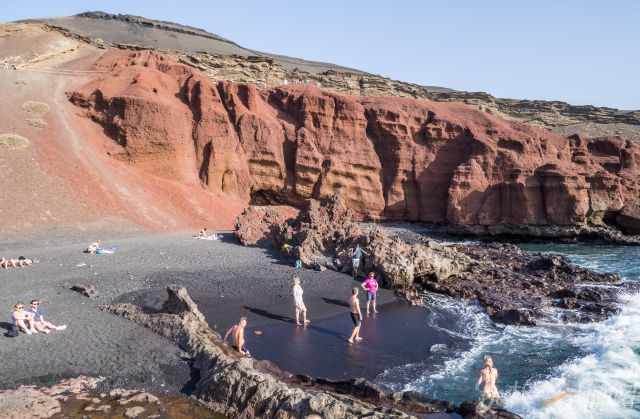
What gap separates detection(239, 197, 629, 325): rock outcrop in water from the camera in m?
18.2

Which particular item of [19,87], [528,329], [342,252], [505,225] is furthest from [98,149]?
[505,225]

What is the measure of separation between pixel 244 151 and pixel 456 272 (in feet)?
76.6

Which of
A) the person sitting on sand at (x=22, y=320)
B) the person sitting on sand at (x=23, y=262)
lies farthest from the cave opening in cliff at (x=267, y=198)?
the person sitting on sand at (x=22, y=320)

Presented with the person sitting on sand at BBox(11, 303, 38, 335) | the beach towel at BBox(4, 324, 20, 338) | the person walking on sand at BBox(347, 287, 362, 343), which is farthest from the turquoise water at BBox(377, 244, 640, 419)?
the beach towel at BBox(4, 324, 20, 338)

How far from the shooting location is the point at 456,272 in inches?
892

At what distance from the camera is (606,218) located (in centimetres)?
4162

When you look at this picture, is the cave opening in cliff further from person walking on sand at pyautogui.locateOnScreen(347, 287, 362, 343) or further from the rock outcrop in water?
person walking on sand at pyautogui.locateOnScreen(347, 287, 362, 343)

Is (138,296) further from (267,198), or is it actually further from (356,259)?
(267,198)

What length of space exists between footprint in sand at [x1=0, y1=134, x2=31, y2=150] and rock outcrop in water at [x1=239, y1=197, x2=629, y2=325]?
60.0ft

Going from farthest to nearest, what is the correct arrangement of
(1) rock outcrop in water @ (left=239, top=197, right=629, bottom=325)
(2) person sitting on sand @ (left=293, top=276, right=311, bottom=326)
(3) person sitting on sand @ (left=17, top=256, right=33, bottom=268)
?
(3) person sitting on sand @ (left=17, top=256, right=33, bottom=268) < (1) rock outcrop in water @ (left=239, top=197, right=629, bottom=325) < (2) person sitting on sand @ (left=293, top=276, right=311, bottom=326)

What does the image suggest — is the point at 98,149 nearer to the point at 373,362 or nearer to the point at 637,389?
the point at 373,362

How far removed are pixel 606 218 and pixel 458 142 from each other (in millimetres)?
14715

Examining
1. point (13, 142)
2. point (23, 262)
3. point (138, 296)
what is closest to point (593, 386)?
point (138, 296)

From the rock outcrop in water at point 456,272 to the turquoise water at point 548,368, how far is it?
1071 millimetres
